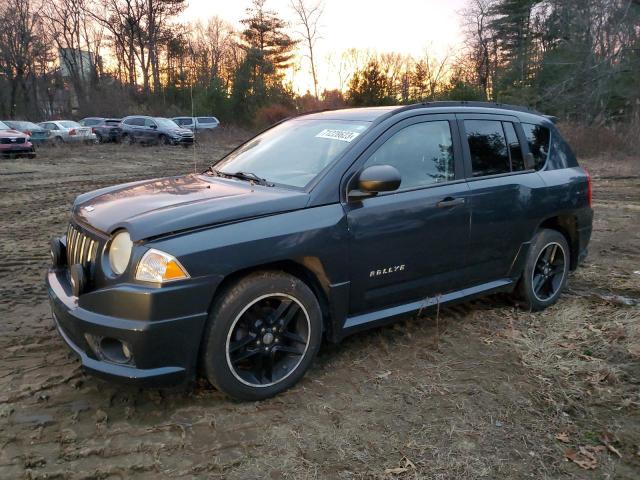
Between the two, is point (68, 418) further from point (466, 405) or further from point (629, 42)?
point (629, 42)

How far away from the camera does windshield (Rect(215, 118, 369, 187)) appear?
364 cm

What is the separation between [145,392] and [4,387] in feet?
2.88

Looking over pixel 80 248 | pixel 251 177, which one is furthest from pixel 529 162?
pixel 80 248

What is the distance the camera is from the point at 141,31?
4925cm

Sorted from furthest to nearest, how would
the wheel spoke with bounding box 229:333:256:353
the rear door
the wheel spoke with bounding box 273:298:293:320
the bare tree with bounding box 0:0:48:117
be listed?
the bare tree with bounding box 0:0:48:117 → the rear door → the wheel spoke with bounding box 273:298:293:320 → the wheel spoke with bounding box 229:333:256:353

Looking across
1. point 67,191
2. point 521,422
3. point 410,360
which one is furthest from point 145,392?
point 67,191

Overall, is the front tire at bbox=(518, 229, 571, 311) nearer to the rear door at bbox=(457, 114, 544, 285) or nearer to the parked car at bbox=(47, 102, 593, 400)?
the parked car at bbox=(47, 102, 593, 400)

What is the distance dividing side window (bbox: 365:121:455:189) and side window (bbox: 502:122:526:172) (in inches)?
29.8

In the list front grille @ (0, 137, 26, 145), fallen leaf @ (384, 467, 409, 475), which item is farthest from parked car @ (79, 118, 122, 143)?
fallen leaf @ (384, 467, 409, 475)

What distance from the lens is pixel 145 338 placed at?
2754 millimetres

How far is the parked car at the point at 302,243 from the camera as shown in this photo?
2.85 m

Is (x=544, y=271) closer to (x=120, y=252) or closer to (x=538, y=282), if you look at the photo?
(x=538, y=282)

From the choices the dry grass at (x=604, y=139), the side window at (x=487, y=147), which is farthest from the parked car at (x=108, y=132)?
the side window at (x=487, y=147)

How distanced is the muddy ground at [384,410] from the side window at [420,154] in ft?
4.07
